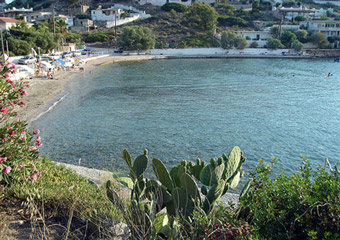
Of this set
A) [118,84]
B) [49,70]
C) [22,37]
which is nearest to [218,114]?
[118,84]

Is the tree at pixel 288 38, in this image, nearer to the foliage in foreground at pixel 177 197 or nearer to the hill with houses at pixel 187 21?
the hill with houses at pixel 187 21

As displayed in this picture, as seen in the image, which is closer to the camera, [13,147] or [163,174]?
[163,174]

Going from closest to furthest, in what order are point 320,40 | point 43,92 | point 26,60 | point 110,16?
1. point 43,92
2. point 26,60
3. point 320,40
4. point 110,16

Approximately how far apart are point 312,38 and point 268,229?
85230mm

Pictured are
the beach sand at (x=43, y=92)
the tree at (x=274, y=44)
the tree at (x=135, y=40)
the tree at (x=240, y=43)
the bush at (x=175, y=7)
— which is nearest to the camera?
the beach sand at (x=43, y=92)

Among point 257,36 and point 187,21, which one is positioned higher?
point 187,21

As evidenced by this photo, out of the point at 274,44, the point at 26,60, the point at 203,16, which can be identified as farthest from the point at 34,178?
the point at 203,16

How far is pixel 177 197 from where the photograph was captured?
17.1 ft

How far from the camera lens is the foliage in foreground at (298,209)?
12.1 feet

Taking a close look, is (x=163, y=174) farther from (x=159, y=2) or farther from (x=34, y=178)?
(x=159, y=2)

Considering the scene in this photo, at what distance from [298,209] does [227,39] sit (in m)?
74.7

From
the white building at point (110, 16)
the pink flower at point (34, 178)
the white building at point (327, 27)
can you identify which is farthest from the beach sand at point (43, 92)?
the white building at point (327, 27)

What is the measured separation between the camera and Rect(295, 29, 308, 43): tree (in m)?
79.3

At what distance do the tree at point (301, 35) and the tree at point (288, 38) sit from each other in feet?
8.06
